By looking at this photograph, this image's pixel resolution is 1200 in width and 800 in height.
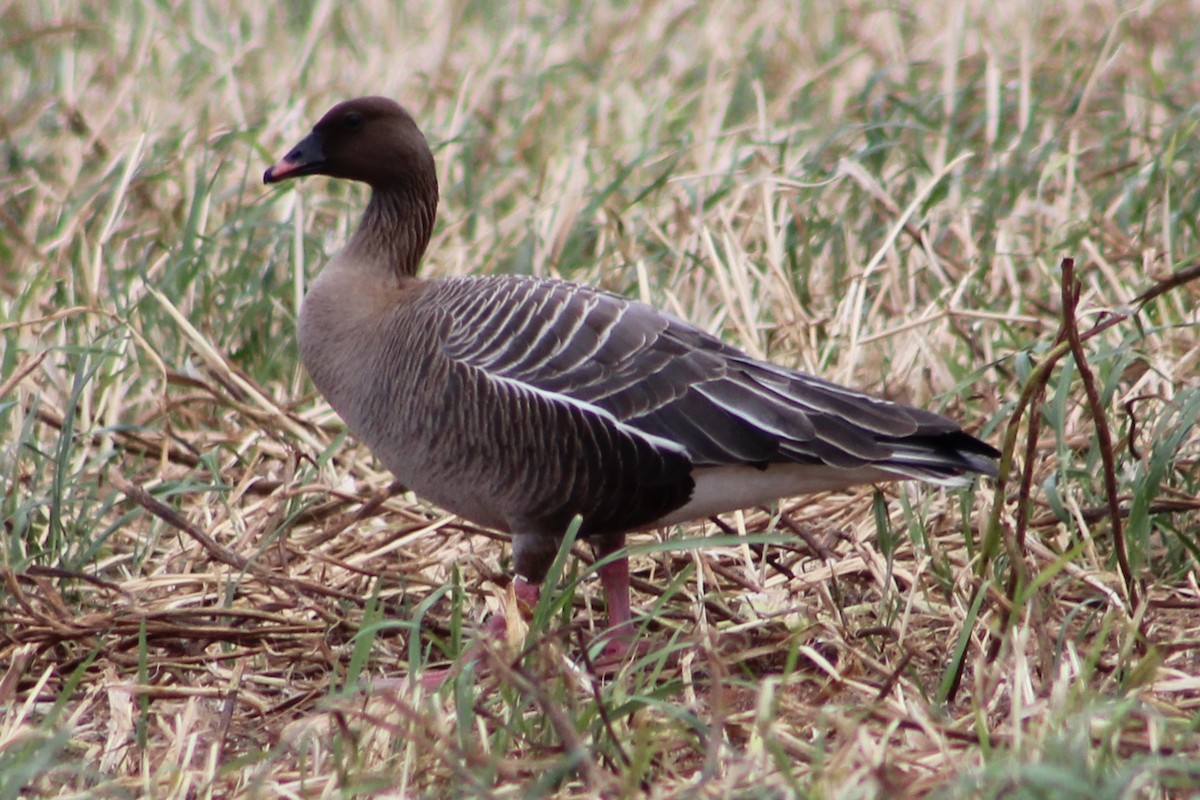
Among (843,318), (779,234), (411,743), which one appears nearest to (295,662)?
(411,743)

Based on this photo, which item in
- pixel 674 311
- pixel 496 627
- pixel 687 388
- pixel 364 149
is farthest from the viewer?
pixel 674 311

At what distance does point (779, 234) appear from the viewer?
20.5 feet

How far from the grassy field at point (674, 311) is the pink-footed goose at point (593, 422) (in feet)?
0.74

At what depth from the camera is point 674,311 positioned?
19.6ft

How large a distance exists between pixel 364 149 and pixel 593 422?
4.18 feet

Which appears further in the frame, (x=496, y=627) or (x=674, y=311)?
(x=674, y=311)

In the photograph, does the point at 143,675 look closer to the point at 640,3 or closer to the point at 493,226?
the point at 493,226

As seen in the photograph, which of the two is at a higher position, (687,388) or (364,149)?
(364,149)

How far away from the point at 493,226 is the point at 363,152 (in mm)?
1848

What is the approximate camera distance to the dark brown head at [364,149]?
197 inches

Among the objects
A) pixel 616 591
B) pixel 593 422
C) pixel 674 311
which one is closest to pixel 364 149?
pixel 593 422

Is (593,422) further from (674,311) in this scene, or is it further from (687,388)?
(674,311)

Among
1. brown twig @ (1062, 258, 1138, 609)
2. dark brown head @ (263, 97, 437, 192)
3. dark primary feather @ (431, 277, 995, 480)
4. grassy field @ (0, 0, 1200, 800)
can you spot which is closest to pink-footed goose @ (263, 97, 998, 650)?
dark primary feather @ (431, 277, 995, 480)

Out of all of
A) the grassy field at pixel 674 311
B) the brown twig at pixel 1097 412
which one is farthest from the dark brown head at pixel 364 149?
the brown twig at pixel 1097 412
